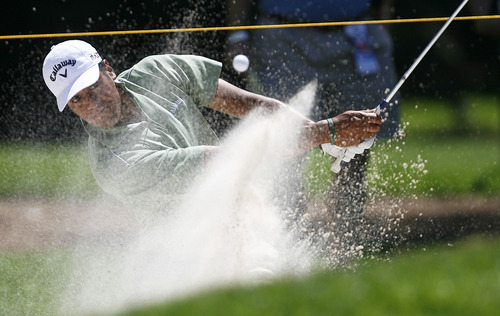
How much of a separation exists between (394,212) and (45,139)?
2.83 metres

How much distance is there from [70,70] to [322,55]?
2.71m

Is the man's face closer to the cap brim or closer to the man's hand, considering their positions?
the cap brim

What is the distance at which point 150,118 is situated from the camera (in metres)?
3.25

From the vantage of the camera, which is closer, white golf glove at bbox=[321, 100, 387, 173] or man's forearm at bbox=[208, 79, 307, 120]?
white golf glove at bbox=[321, 100, 387, 173]

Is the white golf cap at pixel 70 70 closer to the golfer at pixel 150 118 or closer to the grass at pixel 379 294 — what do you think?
the golfer at pixel 150 118

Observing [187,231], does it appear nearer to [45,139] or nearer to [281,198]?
[281,198]

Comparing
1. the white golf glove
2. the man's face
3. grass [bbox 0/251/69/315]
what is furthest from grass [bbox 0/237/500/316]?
grass [bbox 0/251/69/315]

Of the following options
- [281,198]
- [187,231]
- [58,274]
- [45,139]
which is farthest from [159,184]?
[45,139]

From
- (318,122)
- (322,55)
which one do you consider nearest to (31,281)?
(318,122)

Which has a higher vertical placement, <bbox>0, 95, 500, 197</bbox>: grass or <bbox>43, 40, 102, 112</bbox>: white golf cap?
→ <bbox>0, 95, 500, 197</bbox>: grass

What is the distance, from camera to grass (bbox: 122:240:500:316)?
2.67 meters

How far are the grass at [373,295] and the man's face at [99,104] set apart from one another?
67cm

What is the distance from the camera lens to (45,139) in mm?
6742

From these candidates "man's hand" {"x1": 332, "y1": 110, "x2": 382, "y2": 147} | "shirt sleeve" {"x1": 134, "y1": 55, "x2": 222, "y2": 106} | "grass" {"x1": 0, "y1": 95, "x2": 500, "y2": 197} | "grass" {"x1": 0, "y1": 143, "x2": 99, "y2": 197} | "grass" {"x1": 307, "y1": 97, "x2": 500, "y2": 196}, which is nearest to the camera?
"man's hand" {"x1": 332, "y1": 110, "x2": 382, "y2": 147}
